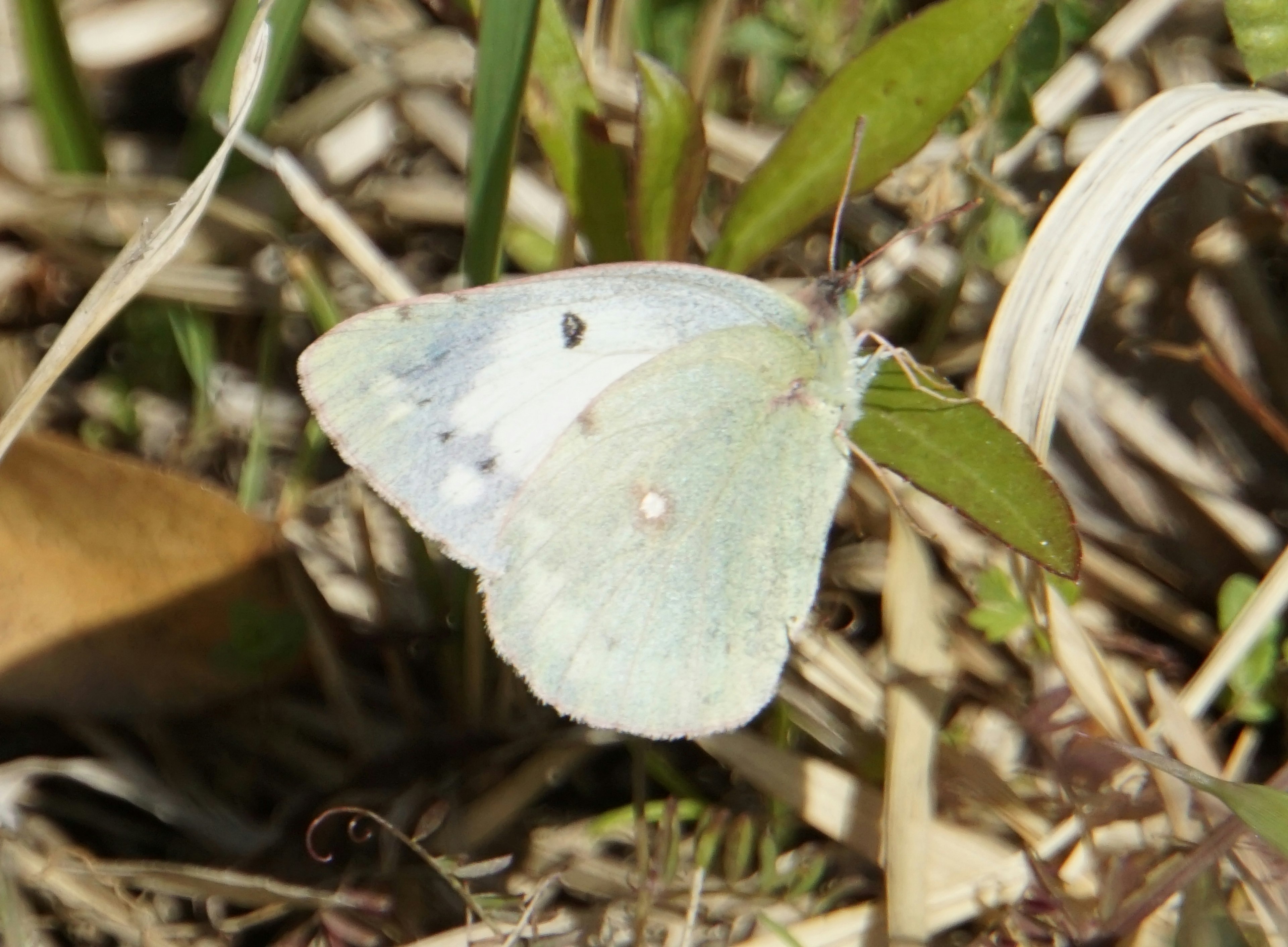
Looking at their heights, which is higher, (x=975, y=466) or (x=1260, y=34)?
(x=1260, y=34)

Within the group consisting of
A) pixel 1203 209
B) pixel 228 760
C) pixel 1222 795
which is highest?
pixel 1203 209

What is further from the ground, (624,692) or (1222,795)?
(1222,795)

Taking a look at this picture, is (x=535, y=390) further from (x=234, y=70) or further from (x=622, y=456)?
(x=234, y=70)

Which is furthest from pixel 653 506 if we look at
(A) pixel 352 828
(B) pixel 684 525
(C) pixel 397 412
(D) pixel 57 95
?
(D) pixel 57 95

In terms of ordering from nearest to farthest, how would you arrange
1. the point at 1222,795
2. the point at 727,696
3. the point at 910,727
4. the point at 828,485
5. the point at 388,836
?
1. the point at 1222,795
2. the point at 727,696
3. the point at 828,485
4. the point at 910,727
5. the point at 388,836

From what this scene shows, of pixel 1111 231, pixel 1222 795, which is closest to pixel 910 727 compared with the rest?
pixel 1222 795

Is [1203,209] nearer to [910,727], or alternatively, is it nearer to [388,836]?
[910,727]

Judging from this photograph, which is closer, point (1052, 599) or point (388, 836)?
point (1052, 599)

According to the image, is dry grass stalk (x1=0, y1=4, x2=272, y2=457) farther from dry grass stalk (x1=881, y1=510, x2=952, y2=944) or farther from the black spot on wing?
dry grass stalk (x1=881, y1=510, x2=952, y2=944)

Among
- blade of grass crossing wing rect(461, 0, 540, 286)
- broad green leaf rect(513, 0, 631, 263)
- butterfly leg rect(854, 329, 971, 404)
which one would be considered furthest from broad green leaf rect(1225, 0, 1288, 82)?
blade of grass crossing wing rect(461, 0, 540, 286)
